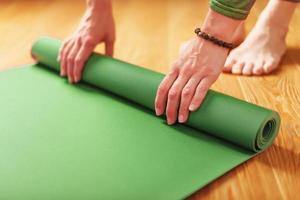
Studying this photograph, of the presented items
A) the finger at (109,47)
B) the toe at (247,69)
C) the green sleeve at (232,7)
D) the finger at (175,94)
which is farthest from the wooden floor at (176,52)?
the green sleeve at (232,7)

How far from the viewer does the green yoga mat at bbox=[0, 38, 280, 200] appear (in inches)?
40.1

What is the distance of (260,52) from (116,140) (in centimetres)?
90

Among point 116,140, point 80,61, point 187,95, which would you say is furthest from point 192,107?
point 80,61

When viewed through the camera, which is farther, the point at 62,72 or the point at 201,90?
the point at 62,72

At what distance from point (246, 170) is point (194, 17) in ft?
5.42

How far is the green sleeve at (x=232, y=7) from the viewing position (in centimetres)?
126

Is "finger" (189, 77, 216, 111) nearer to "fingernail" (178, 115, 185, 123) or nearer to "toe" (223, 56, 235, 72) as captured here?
"fingernail" (178, 115, 185, 123)

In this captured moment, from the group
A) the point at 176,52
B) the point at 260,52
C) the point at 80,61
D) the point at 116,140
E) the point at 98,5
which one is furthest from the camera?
the point at 176,52

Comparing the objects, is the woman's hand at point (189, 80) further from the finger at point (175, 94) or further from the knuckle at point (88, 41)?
the knuckle at point (88, 41)

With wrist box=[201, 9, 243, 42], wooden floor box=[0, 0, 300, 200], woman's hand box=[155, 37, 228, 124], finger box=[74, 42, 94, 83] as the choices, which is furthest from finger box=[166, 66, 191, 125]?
finger box=[74, 42, 94, 83]

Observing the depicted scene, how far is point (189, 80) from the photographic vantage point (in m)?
1.24

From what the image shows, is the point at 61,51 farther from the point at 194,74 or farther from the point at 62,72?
the point at 194,74

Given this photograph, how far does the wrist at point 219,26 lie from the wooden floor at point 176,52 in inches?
13.1

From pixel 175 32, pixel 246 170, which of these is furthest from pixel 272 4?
pixel 246 170
